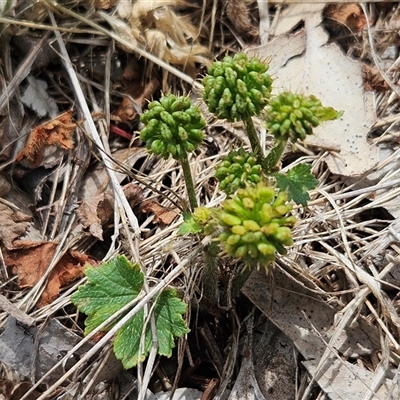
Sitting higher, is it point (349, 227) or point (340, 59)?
point (340, 59)

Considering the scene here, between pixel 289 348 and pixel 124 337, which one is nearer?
pixel 124 337

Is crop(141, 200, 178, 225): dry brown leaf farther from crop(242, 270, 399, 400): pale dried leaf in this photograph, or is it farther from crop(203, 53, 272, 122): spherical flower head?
crop(203, 53, 272, 122): spherical flower head

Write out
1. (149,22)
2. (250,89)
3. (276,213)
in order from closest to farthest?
(276,213), (250,89), (149,22)

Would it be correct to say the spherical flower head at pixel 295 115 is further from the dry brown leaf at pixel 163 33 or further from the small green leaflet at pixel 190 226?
the dry brown leaf at pixel 163 33

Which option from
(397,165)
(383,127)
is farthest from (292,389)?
(383,127)

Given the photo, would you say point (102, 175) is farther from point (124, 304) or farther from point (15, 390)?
point (15, 390)

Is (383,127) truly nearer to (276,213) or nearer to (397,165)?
(397,165)

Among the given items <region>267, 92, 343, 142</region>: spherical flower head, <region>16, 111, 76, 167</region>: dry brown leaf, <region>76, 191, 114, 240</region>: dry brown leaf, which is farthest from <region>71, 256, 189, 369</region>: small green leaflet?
<region>16, 111, 76, 167</region>: dry brown leaf
